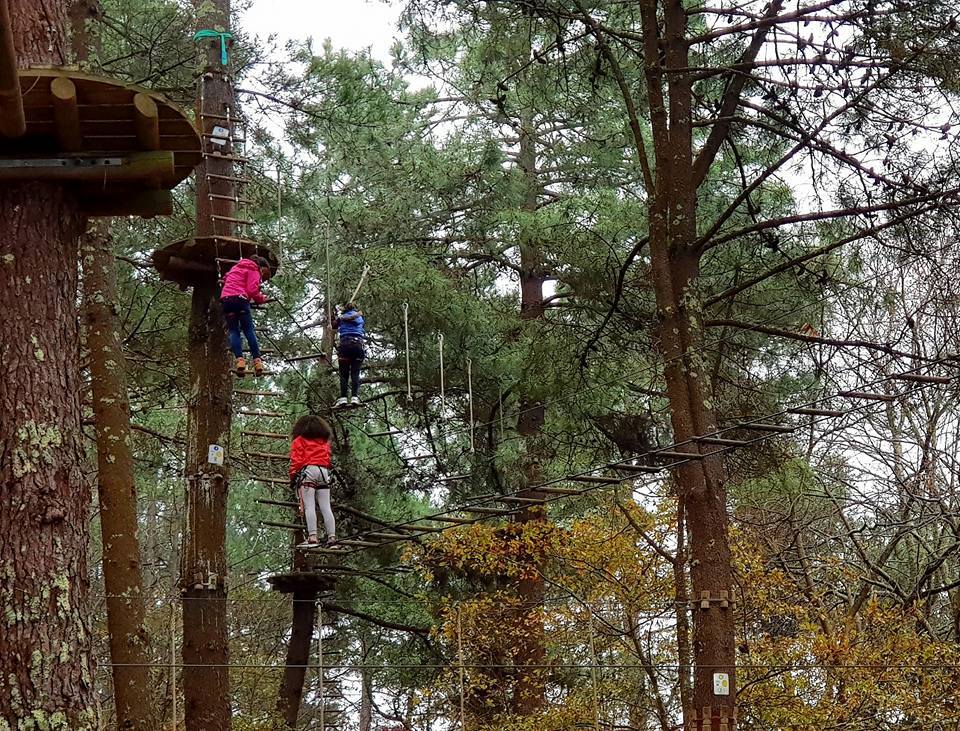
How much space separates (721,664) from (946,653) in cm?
447

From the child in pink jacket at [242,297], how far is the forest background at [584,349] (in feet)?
5.95

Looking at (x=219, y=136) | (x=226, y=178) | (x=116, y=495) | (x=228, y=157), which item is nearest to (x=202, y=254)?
(x=226, y=178)

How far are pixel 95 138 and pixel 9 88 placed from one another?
1.94 feet

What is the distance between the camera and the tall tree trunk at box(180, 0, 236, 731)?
9.05 metres

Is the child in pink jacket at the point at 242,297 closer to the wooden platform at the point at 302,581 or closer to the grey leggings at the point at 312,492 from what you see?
the grey leggings at the point at 312,492

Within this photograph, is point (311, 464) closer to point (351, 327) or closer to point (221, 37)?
point (351, 327)

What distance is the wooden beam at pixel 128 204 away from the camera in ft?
17.7

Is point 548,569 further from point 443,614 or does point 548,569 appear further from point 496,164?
point 496,164

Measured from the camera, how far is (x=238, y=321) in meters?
9.40

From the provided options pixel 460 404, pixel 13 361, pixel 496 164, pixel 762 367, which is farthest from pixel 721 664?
pixel 496 164

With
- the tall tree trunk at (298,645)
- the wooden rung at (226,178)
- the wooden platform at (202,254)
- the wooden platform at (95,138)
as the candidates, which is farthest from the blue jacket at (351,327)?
the tall tree trunk at (298,645)

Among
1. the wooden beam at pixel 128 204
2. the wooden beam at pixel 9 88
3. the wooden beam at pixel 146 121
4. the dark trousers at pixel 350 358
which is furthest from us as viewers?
the dark trousers at pixel 350 358

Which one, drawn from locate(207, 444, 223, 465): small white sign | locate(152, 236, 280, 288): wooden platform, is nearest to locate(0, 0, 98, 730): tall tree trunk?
locate(152, 236, 280, 288): wooden platform

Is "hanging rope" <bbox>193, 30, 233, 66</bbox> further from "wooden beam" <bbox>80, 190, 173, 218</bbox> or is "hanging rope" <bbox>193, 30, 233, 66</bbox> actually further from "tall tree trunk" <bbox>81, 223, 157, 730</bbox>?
"wooden beam" <bbox>80, 190, 173, 218</bbox>
